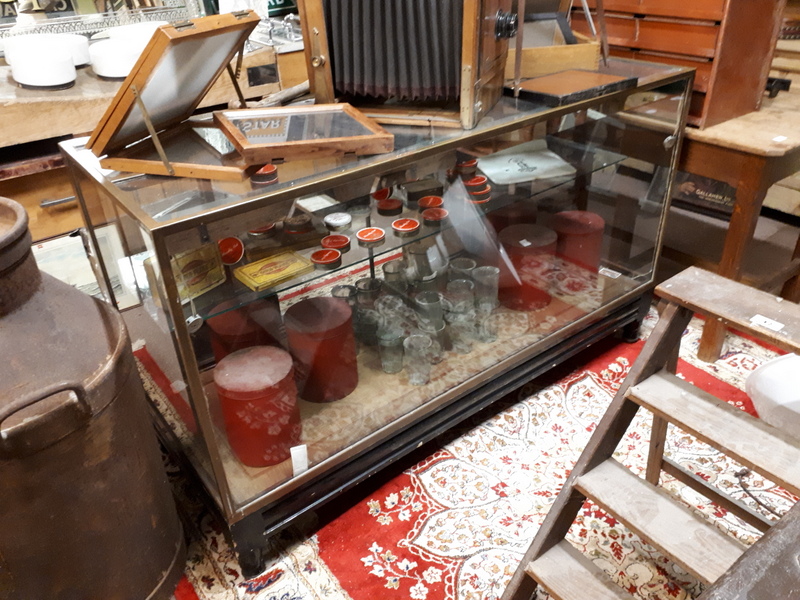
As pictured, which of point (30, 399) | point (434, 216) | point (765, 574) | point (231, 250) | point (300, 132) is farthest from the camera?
point (434, 216)

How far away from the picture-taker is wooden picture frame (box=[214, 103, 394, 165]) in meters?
1.19

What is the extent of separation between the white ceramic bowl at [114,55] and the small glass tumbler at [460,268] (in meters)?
1.19

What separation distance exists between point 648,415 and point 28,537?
1.63 metres

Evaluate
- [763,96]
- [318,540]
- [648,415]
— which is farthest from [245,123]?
[763,96]

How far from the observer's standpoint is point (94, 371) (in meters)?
1.12

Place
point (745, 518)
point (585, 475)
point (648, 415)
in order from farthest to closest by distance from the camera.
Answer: point (648, 415) < point (745, 518) < point (585, 475)

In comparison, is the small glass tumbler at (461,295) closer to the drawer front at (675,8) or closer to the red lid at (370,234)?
the red lid at (370,234)

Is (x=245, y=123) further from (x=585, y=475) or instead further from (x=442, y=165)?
(x=585, y=475)

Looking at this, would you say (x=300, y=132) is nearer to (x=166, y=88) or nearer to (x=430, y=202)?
(x=166, y=88)

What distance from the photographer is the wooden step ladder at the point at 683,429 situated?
1146 millimetres

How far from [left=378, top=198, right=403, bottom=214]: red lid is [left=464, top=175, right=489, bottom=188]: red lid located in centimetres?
24

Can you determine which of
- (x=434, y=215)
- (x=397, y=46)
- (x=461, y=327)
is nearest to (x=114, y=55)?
(x=397, y=46)

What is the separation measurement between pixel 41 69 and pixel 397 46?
112cm

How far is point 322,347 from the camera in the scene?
1.63 m
